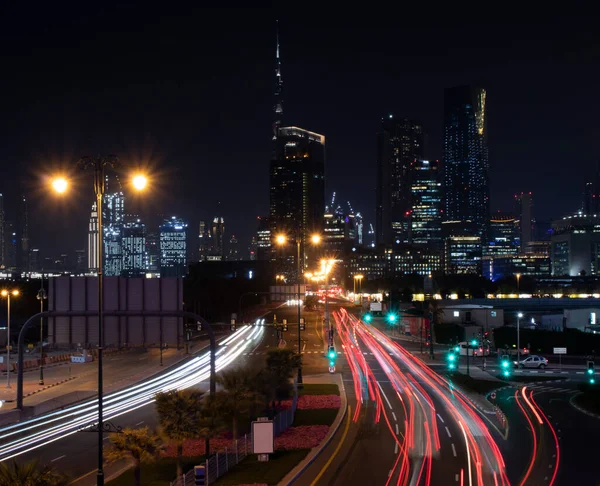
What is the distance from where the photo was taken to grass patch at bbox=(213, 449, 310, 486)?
958 inches

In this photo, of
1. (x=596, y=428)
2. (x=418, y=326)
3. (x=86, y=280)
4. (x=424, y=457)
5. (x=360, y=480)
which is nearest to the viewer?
(x=360, y=480)

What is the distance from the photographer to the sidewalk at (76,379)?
4102 cm

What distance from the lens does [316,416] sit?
36.3m

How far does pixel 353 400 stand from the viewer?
42.2 m

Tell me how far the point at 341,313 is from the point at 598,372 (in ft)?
205

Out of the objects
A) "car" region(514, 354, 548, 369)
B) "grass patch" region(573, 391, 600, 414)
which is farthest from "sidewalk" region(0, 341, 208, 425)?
"car" region(514, 354, 548, 369)

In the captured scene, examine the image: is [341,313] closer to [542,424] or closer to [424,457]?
[542,424]

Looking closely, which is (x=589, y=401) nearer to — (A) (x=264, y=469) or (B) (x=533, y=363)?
(B) (x=533, y=363)

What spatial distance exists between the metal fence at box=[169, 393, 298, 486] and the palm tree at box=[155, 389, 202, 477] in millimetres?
1085

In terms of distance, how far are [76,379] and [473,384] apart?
30425 millimetres

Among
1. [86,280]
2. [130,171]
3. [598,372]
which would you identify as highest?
[130,171]

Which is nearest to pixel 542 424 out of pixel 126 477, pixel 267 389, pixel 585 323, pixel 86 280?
pixel 267 389

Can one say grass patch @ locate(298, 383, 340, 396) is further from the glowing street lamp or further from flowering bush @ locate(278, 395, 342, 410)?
the glowing street lamp

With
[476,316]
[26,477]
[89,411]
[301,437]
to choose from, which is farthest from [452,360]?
[26,477]
